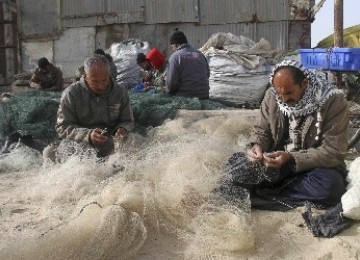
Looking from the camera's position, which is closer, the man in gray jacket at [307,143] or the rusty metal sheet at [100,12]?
the man in gray jacket at [307,143]

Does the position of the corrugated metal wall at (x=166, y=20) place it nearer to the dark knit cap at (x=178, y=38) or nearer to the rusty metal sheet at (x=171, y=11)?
the rusty metal sheet at (x=171, y=11)

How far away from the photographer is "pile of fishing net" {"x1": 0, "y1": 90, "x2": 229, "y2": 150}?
6188 millimetres

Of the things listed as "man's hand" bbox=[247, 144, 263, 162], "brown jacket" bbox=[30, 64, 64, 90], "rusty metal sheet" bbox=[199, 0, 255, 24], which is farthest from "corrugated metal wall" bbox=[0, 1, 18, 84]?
"man's hand" bbox=[247, 144, 263, 162]

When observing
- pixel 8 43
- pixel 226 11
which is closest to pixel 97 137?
pixel 226 11

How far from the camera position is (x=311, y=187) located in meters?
3.60

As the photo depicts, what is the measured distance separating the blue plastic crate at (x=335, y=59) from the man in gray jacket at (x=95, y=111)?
3.52 m

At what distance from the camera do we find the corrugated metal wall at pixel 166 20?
1288 cm

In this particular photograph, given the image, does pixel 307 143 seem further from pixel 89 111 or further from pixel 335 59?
pixel 335 59

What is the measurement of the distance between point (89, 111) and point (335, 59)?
3987 mm

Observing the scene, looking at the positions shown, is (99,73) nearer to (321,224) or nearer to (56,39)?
(321,224)

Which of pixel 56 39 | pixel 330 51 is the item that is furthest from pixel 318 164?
pixel 56 39

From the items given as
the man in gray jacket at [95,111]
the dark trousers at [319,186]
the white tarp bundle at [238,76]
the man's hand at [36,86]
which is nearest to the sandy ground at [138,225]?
the dark trousers at [319,186]

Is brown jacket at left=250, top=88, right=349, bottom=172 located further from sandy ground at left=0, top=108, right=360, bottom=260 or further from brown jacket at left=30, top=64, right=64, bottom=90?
brown jacket at left=30, top=64, right=64, bottom=90

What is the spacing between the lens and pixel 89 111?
5.18 metres
